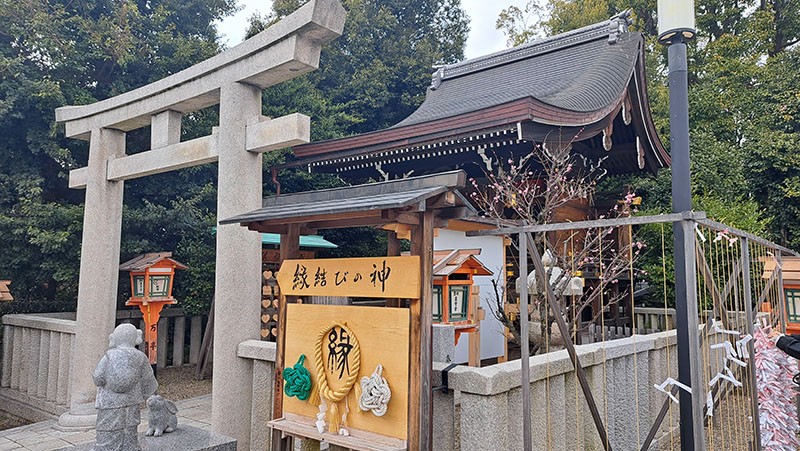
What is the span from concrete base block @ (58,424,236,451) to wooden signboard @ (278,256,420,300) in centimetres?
110

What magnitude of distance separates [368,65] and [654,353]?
14484 millimetres

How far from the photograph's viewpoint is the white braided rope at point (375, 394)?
2793 millimetres

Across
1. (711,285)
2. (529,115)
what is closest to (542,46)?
(529,115)

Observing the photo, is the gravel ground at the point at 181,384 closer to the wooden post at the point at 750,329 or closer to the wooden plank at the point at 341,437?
the wooden plank at the point at 341,437

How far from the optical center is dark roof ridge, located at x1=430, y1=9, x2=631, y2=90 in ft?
35.3

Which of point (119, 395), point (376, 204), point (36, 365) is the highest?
point (376, 204)

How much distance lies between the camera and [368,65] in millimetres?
17156

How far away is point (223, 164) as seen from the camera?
15.0ft

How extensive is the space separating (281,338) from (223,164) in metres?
1.94

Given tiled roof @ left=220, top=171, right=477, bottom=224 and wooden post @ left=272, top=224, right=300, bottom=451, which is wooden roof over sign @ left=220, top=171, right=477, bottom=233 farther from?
wooden post @ left=272, top=224, right=300, bottom=451

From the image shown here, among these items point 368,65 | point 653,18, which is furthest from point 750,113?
point 368,65

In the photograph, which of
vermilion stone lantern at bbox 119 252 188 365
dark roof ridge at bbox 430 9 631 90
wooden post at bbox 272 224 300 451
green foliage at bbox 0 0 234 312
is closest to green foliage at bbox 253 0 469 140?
dark roof ridge at bbox 430 9 631 90

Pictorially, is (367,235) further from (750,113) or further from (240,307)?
(750,113)

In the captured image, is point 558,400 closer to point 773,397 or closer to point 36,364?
point 773,397
